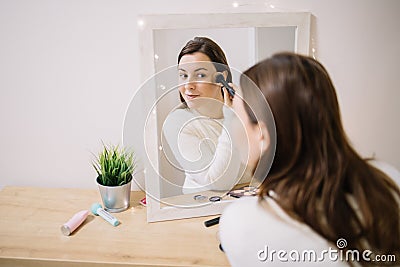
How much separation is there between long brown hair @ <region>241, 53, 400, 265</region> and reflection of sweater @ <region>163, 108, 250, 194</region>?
0.33 m

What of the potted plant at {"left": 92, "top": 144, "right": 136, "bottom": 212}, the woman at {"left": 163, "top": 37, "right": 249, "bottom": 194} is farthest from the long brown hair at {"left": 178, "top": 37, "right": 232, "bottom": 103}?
the potted plant at {"left": 92, "top": 144, "right": 136, "bottom": 212}

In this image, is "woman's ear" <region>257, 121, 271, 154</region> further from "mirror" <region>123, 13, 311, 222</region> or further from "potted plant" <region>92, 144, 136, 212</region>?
"potted plant" <region>92, 144, 136, 212</region>

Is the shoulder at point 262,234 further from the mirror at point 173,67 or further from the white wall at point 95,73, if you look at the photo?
the white wall at point 95,73

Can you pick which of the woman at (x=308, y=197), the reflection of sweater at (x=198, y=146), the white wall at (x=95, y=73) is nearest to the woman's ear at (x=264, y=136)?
the woman at (x=308, y=197)

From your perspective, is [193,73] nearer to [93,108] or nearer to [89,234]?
[93,108]

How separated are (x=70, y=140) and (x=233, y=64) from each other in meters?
0.51

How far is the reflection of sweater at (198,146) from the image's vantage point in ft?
3.40

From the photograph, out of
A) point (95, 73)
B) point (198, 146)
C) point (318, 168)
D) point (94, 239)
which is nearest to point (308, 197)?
point (318, 168)

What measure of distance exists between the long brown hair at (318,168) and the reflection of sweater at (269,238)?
15 millimetres

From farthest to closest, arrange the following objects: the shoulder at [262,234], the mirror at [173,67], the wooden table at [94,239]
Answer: the mirror at [173,67] → the wooden table at [94,239] → the shoulder at [262,234]

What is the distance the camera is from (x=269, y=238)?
0.67m

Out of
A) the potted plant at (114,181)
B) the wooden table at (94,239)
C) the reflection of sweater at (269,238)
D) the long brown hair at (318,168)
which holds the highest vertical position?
the long brown hair at (318,168)

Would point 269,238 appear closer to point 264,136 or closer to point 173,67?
point 264,136

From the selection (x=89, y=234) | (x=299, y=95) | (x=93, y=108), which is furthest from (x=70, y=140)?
(x=299, y=95)
